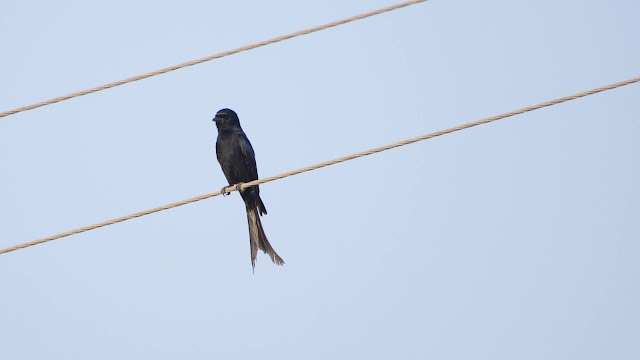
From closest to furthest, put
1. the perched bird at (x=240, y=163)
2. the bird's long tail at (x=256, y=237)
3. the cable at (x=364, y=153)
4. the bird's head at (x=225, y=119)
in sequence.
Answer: the cable at (x=364, y=153) → the bird's long tail at (x=256, y=237) → the perched bird at (x=240, y=163) → the bird's head at (x=225, y=119)

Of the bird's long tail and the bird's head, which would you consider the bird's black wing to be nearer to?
the bird's head

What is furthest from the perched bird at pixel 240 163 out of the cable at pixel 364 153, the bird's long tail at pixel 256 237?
the cable at pixel 364 153

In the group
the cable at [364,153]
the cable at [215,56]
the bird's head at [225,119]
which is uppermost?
the bird's head at [225,119]

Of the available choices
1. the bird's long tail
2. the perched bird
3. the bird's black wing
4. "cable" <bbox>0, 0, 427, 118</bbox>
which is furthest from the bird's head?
"cable" <bbox>0, 0, 427, 118</bbox>

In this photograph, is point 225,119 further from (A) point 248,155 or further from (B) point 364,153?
(B) point 364,153

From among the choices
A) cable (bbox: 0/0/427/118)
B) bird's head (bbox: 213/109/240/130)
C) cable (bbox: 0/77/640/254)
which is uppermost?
bird's head (bbox: 213/109/240/130)

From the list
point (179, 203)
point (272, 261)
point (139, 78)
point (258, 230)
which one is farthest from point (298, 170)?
point (258, 230)

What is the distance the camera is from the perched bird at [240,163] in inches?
349

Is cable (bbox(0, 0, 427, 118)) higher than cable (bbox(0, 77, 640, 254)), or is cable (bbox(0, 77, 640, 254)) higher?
cable (bbox(0, 0, 427, 118))

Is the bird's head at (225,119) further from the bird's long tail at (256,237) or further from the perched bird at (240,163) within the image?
the bird's long tail at (256,237)

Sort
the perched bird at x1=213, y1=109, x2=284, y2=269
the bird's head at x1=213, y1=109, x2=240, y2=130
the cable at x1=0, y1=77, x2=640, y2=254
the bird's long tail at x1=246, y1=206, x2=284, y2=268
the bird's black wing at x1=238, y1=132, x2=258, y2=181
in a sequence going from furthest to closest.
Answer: the bird's head at x1=213, y1=109, x2=240, y2=130, the bird's black wing at x1=238, y1=132, x2=258, y2=181, the perched bird at x1=213, y1=109, x2=284, y2=269, the bird's long tail at x1=246, y1=206, x2=284, y2=268, the cable at x1=0, y1=77, x2=640, y2=254

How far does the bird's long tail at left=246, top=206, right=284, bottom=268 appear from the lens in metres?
8.55

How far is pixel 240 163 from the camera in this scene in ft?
29.3

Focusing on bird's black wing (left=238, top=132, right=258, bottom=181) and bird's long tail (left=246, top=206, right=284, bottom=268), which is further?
bird's black wing (left=238, top=132, right=258, bottom=181)
